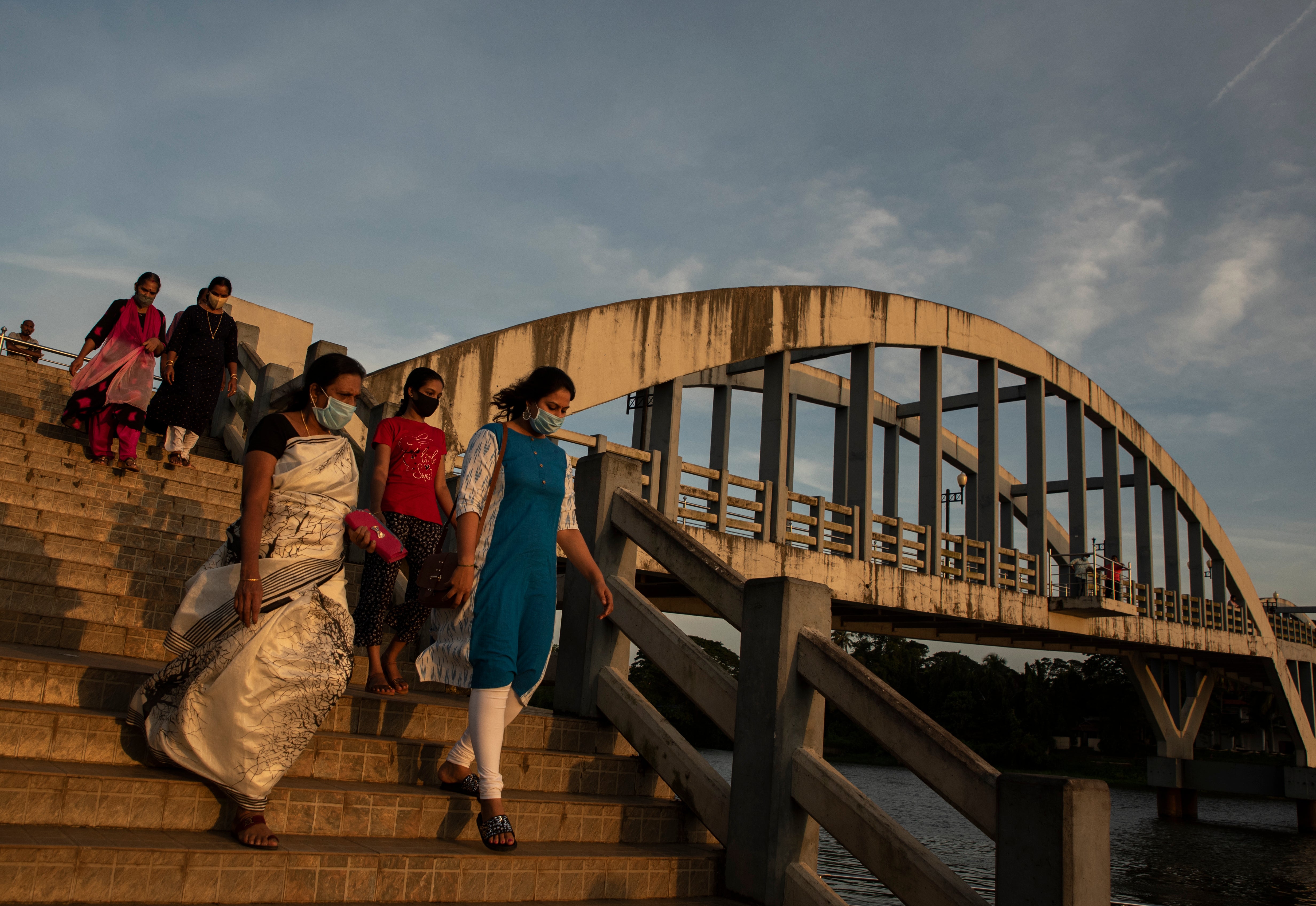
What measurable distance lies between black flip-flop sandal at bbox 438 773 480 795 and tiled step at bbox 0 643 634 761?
1.14 feet

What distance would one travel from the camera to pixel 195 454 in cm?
920

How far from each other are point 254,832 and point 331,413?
1.31m

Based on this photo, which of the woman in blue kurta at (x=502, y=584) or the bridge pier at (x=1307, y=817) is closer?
the woman in blue kurta at (x=502, y=584)

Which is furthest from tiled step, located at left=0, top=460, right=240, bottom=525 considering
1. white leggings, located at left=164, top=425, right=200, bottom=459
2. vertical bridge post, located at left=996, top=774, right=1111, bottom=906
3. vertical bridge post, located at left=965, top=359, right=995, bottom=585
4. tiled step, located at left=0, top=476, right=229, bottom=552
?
vertical bridge post, located at left=965, top=359, right=995, bottom=585

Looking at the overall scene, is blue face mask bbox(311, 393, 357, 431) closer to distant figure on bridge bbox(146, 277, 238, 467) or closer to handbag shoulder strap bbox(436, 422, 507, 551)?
handbag shoulder strap bbox(436, 422, 507, 551)

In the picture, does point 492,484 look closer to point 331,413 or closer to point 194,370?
point 331,413

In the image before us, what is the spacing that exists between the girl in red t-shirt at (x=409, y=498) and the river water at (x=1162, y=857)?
178 centimetres

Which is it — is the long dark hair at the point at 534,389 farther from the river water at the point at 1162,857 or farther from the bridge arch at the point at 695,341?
the bridge arch at the point at 695,341

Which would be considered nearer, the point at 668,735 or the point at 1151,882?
the point at 668,735

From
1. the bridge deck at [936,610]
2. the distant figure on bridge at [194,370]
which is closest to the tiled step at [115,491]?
the distant figure on bridge at [194,370]

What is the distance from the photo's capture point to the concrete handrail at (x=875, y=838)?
279 centimetres

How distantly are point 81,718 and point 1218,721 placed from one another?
191 feet

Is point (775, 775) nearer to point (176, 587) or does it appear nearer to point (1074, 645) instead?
point (176, 587)

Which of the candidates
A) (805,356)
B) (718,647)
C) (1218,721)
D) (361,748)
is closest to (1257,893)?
(805,356)
